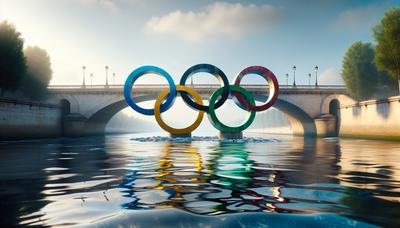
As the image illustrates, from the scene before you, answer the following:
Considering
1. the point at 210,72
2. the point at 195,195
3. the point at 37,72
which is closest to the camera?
the point at 195,195

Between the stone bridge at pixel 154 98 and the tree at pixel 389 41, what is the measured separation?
16.3m

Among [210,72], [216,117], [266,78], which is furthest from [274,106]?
[216,117]

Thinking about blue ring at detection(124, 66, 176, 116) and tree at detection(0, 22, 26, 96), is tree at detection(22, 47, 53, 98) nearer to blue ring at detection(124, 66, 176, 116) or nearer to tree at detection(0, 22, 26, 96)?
tree at detection(0, 22, 26, 96)

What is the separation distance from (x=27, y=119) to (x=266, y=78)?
3382 cm

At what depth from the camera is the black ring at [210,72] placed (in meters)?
38.3

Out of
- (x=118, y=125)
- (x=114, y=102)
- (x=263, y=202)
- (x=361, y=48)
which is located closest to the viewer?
(x=263, y=202)

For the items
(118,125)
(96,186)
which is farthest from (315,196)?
(118,125)

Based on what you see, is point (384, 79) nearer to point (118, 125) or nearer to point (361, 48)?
point (361, 48)

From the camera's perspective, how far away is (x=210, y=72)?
4031 cm

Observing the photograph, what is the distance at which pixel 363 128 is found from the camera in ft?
151

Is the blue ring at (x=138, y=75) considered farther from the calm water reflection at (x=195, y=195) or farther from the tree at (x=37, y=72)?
the calm water reflection at (x=195, y=195)

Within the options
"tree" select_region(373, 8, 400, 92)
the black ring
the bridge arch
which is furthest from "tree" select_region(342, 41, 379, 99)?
the black ring

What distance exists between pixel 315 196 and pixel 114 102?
53745mm

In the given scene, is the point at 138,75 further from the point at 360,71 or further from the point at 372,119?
the point at 360,71
